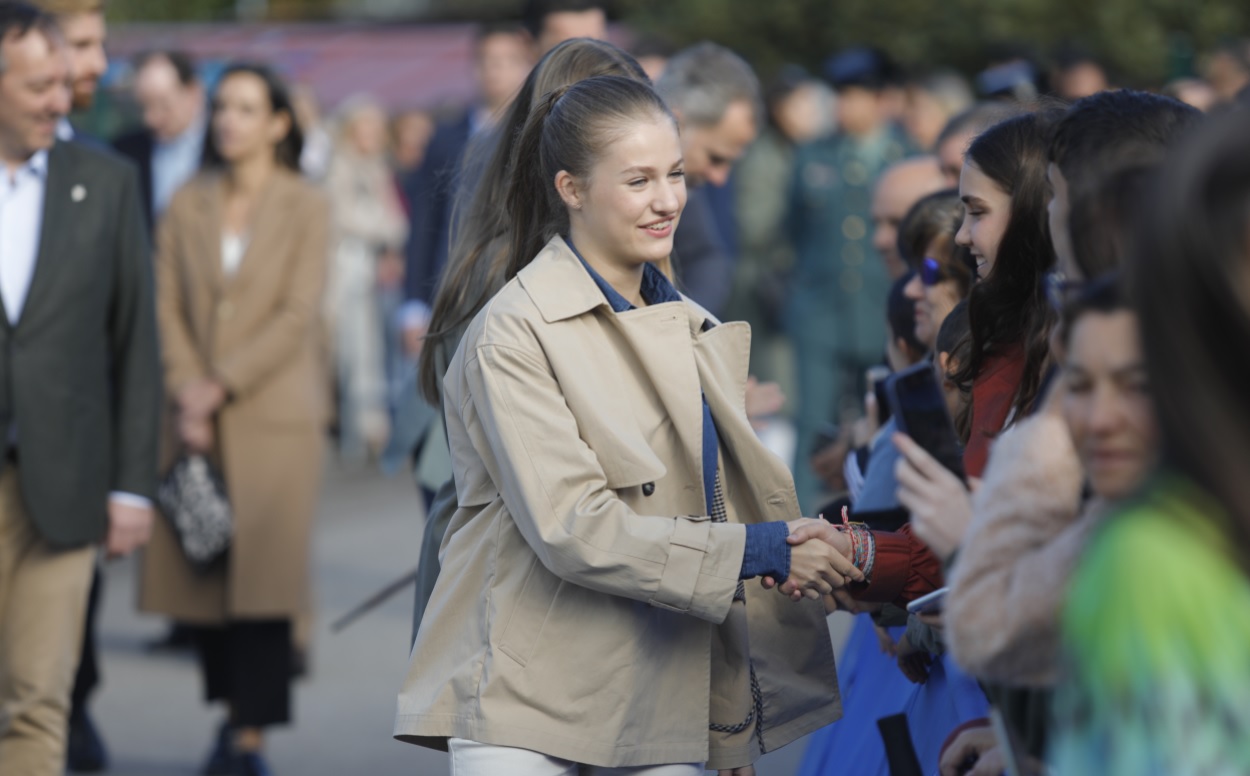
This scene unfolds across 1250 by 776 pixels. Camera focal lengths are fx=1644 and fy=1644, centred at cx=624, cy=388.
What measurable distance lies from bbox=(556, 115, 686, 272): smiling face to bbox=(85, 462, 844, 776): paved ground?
2.76 m

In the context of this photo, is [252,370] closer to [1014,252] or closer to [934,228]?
[934,228]

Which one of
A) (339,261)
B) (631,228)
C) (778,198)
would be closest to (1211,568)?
(631,228)

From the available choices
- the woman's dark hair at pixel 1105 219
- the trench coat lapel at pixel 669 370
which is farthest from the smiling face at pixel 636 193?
the woman's dark hair at pixel 1105 219

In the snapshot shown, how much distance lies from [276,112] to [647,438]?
3821mm

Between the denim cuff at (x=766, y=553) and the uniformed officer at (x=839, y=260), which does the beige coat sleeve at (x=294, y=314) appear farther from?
the uniformed officer at (x=839, y=260)

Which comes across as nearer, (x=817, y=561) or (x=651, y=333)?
(x=817, y=561)

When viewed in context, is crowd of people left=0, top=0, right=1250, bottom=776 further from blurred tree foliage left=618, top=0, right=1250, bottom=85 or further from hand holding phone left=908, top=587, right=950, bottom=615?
blurred tree foliage left=618, top=0, right=1250, bottom=85

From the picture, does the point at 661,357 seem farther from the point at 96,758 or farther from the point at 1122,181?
the point at 96,758

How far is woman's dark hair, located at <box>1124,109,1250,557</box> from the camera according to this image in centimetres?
174

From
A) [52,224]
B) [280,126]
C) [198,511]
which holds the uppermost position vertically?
[280,126]

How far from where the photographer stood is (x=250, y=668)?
5965 millimetres

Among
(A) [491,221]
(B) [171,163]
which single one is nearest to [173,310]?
(B) [171,163]

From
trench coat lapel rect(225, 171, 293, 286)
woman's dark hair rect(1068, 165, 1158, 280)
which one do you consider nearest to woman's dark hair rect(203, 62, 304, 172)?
trench coat lapel rect(225, 171, 293, 286)

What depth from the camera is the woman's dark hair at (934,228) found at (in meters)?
3.85
